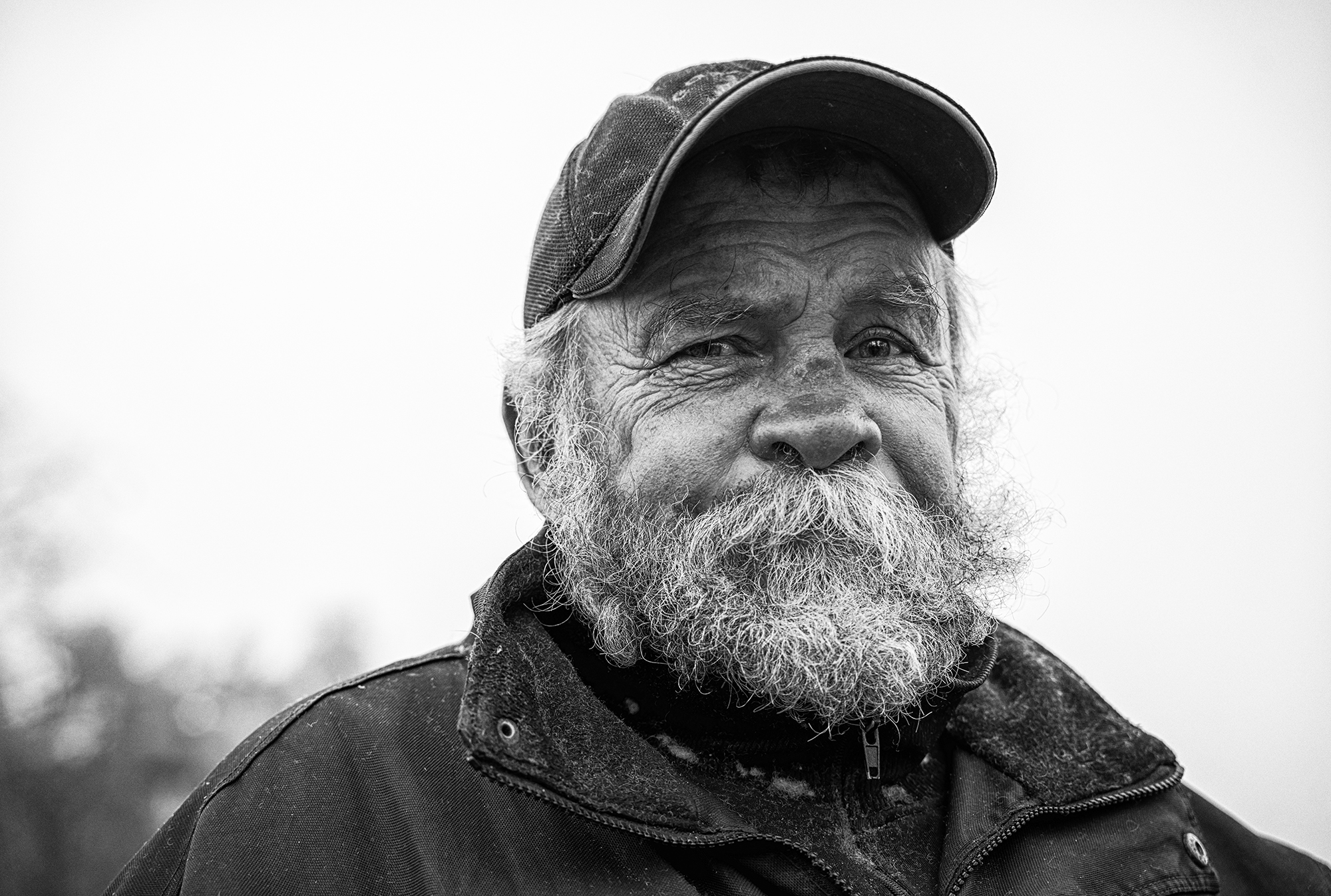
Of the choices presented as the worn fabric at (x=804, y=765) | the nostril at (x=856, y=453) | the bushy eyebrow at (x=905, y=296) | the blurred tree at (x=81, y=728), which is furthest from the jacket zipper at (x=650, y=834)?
the blurred tree at (x=81, y=728)

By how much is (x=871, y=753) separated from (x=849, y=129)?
4.59 ft

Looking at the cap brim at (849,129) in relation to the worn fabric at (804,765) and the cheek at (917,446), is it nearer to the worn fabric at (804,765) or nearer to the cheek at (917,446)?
the cheek at (917,446)

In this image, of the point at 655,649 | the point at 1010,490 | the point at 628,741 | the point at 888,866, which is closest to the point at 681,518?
the point at 655,649

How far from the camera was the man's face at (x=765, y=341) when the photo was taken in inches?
83.7

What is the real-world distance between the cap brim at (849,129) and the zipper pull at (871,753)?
113 cm

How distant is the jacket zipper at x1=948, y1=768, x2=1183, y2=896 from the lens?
1.94 m

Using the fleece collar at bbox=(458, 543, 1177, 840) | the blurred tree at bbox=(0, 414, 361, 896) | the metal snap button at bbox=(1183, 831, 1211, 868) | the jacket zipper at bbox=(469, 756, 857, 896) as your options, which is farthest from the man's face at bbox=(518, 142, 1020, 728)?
the blurred tree at bbox=(0, 414, 361, 896)

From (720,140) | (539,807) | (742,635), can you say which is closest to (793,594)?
(742,635)

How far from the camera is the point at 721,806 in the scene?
1.93 metres

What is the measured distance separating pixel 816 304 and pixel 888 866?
119 centimetres

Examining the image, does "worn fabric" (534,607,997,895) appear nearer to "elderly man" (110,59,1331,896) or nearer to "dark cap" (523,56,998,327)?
"elderly man" (110,59,1331,896)

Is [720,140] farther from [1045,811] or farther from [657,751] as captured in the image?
[1045,811]

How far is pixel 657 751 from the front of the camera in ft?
6.36

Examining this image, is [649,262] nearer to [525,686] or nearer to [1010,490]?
[525,686]
